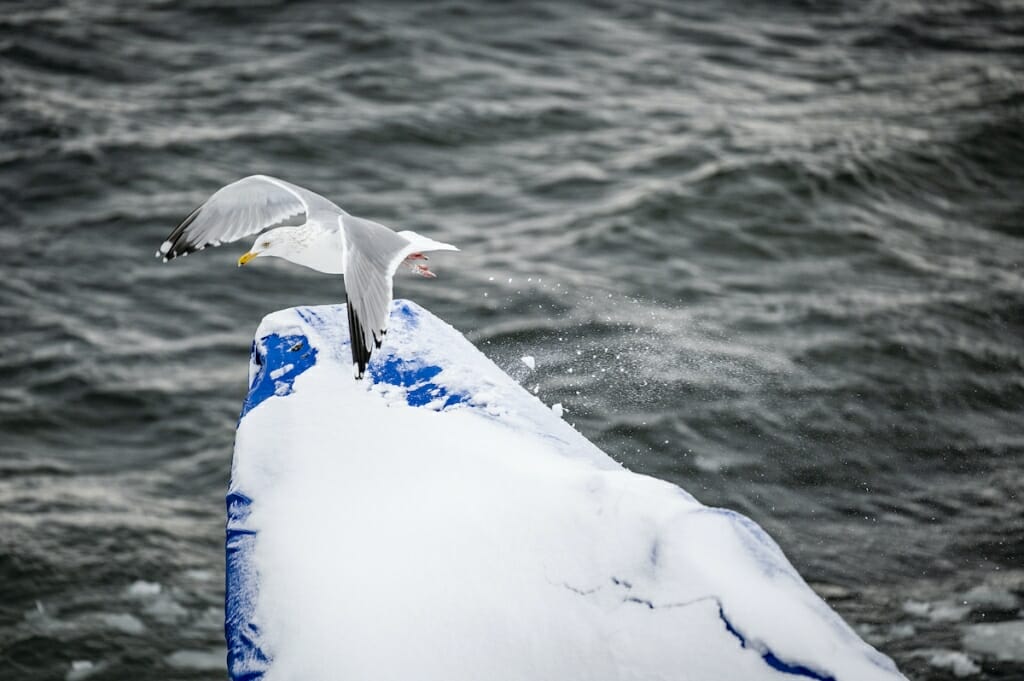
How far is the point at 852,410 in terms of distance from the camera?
7.21 metres

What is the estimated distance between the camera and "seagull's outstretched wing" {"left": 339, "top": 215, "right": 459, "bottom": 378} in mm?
3967

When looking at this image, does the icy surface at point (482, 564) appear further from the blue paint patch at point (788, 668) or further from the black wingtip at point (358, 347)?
the black wingtip at point (358, 347)

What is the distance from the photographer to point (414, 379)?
4.34 meters

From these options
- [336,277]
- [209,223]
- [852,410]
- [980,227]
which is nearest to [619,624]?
[209,223]

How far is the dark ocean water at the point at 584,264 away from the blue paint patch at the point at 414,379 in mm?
2066

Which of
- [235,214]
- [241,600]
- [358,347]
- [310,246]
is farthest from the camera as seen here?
[235,214]

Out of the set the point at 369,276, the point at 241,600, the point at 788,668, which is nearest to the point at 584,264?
the point at 369,276

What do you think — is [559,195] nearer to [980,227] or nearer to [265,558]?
[980,227]

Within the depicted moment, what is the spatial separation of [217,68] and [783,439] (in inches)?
266

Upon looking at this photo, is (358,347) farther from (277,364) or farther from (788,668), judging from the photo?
(788,668)

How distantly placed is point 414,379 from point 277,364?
1.76ft

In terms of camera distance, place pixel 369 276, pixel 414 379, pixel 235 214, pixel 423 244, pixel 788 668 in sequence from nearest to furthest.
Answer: pixel 788 668
pixel 369 276
pixel 414 379
pixel 423 244
pixel 235 214

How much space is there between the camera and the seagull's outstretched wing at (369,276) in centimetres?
397

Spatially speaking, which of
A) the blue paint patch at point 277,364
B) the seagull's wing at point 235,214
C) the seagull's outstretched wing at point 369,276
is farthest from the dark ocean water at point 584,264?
the seagull's outstretched wing at point 369,276
